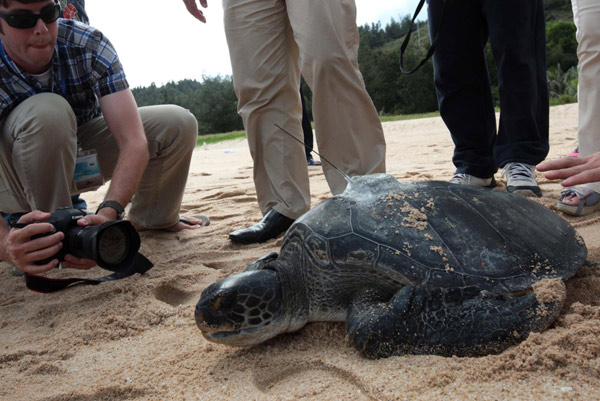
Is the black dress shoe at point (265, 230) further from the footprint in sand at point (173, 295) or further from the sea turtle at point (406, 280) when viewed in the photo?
the sea turtle at point (406, 280)

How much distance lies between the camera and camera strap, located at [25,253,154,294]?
1.67m

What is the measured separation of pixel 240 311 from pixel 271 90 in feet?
4.38

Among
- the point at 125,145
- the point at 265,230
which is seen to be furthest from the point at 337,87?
the point at 125,145

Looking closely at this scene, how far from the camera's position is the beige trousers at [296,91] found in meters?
1.96

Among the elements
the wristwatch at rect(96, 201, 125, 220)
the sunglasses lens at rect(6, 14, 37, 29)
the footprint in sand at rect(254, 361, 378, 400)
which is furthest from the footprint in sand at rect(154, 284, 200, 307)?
the sunglasses lens at rect(6, 14, 37, 29)

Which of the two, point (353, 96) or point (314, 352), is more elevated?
point (353, 96)

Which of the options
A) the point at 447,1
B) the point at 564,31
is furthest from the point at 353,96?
the point at 564,31

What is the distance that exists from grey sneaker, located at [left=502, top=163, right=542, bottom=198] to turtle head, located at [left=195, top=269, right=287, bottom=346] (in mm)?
1557

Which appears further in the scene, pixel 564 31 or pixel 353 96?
pixel 564 31

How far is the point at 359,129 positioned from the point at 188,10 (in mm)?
1306

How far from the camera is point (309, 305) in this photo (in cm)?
125

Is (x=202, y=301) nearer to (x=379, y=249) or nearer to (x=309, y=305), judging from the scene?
(x=309, y=305)

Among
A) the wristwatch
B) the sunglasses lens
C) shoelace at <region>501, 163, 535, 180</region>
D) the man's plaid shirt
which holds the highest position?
the sunglasses lens

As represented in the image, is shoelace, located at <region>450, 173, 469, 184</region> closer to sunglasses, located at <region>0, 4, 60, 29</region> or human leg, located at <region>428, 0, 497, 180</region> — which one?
human leg, located at <region>428, 0, 497, 180</region>
